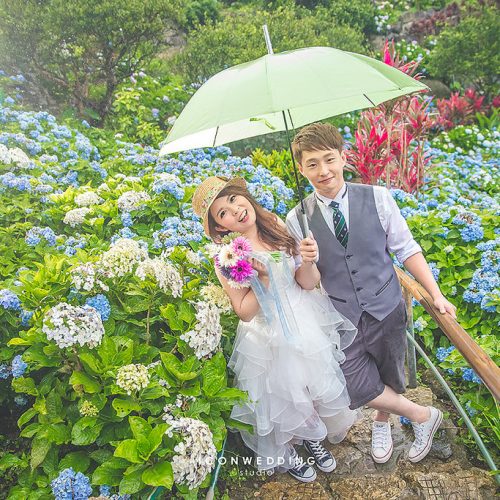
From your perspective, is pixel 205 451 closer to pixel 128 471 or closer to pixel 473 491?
pixel 128 471

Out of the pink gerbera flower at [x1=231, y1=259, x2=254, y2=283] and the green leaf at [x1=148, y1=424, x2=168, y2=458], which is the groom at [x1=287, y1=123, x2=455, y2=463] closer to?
the pink gerbera flower at [x1=231, y1=259, x2=254, y2=283]

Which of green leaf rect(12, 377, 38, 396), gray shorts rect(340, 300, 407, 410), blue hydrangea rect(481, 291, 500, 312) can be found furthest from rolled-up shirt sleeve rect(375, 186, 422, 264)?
green leaf rect(12, 377, 38, 396)

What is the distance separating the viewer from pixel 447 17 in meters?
11.1

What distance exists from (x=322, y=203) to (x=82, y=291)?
3.57 feet

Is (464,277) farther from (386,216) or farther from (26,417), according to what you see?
(26,417)

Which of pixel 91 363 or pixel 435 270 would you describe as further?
pixel 435 270

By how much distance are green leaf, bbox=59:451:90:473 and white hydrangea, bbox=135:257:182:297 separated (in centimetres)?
68

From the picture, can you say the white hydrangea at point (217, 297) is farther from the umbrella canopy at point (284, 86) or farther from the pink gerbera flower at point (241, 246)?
the umbrella canopy at point (284, 86)

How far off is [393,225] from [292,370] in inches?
29.7

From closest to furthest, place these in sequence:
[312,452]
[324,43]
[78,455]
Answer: [78,455] < [312,452] < [324,43]

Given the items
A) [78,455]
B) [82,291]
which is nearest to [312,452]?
[78,455]

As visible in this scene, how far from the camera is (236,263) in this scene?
1818 mm

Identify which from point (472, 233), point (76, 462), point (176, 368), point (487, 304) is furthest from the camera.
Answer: point (472, 233)

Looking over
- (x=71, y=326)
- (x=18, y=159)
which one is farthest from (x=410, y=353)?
(x=18, y=159)
